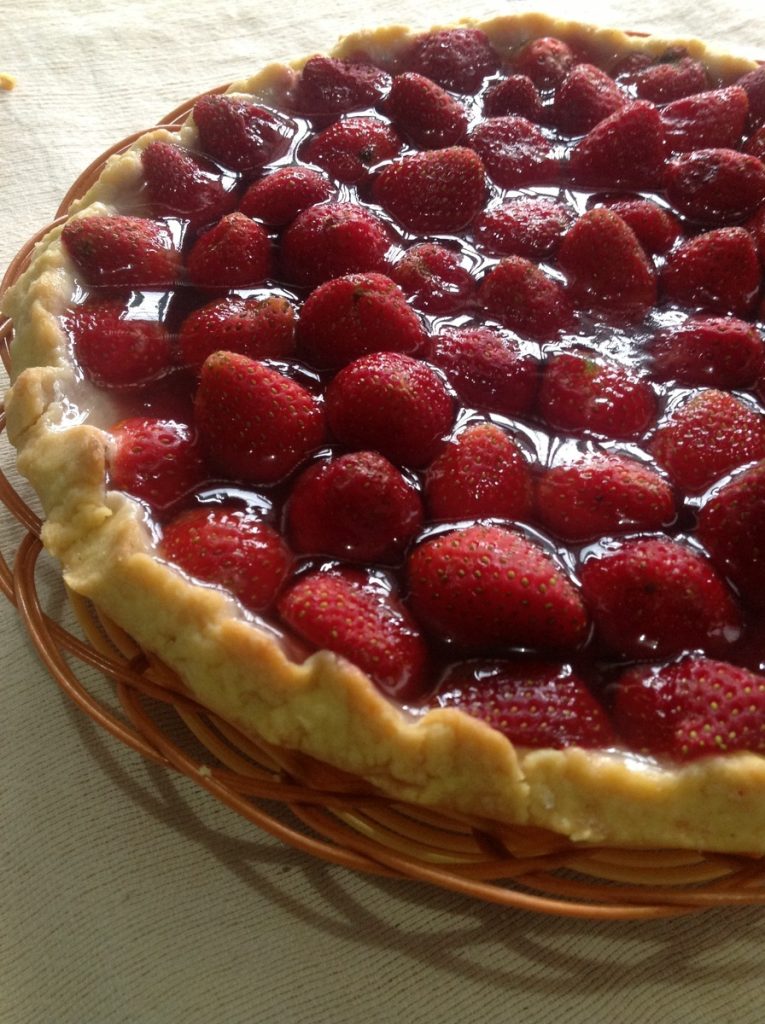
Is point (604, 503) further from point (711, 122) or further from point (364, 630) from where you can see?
point (711, 122)

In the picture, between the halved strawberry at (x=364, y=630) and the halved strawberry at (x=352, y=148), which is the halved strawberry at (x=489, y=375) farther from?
the halved strawberry at (x=352, y=148)

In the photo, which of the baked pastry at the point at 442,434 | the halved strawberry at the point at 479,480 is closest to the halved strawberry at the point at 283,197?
the baked pastry at the point at 442,434

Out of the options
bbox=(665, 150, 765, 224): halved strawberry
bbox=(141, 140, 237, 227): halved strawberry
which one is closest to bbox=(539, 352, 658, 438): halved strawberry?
bbox=(665, 150, 765, 224): halved strawberry

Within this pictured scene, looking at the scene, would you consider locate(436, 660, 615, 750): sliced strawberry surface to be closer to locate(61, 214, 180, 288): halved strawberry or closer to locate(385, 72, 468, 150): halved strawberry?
locate(61, 214, 180, 288): halved strawberry

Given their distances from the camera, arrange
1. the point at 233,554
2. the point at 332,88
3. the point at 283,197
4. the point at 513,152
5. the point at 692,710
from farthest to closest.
→ 1. the point at 332,88
2. the point at 513,152
3. the point at 283,197
4. the point at 233,554
5. the point at 692,710

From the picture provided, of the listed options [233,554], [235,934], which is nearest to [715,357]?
[233,554]

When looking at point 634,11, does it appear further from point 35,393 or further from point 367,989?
point 367,989
